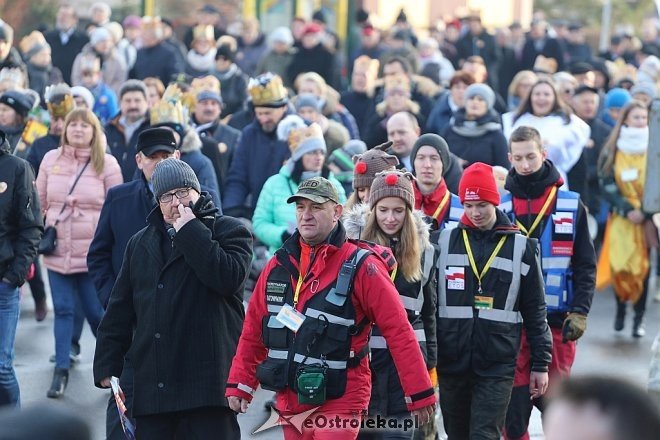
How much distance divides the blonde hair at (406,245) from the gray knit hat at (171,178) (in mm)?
1012

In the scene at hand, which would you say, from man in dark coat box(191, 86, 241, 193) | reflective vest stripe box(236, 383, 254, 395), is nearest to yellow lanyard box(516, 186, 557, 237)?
reflective vest stripe box(236, 383, 254, 395)

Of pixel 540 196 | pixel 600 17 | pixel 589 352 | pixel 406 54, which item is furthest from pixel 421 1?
pixel 540 196

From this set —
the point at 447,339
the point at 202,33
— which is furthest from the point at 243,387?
the point at 202,33

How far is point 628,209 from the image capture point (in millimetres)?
12680

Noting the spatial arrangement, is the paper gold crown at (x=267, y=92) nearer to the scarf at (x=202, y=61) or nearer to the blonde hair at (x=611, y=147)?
the blonde hair at (x=611, y=147)

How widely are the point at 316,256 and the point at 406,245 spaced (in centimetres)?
92

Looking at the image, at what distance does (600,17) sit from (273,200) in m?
39.1

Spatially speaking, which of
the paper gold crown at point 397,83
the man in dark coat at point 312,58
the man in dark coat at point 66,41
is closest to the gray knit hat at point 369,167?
the paper gold crown at point 397,83

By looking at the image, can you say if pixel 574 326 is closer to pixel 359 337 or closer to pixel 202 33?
pixel 359 337

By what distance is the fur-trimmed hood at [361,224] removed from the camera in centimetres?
734

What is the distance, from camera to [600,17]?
4700 cm

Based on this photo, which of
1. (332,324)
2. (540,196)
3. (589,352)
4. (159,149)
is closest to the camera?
(332,324)

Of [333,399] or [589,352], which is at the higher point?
[333,399]

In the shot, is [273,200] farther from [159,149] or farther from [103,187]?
[159,149]
